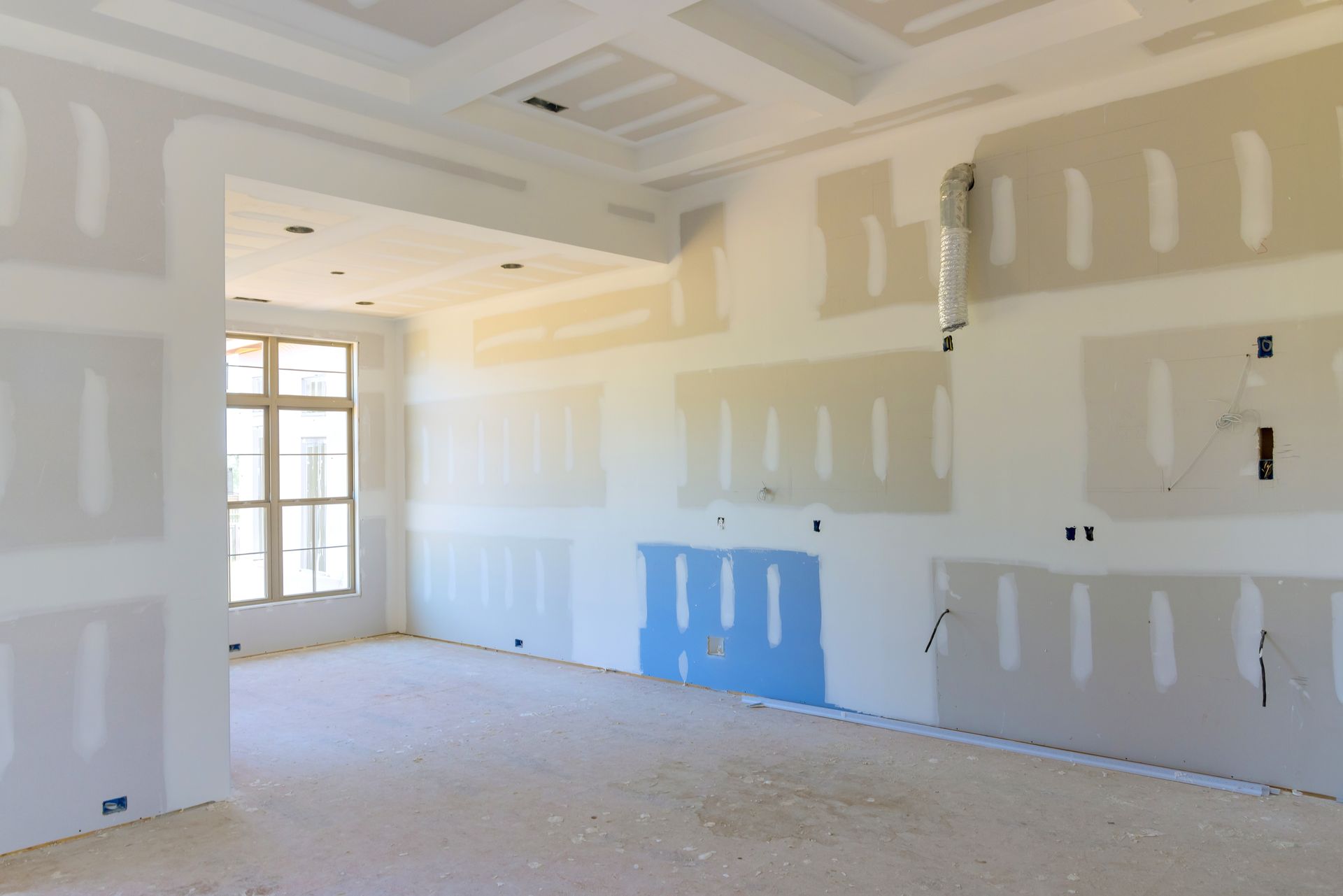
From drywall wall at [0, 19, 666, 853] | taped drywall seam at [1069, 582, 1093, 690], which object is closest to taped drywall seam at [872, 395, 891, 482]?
taped drywall seam at [1069, 582, 1093, 690]

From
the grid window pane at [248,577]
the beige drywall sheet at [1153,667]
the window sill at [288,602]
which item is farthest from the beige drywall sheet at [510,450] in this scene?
the beige drywall sheet at [1153,667]

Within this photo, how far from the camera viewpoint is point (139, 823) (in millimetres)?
3600

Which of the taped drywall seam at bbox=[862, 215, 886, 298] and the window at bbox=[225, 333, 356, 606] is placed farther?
the window at bbox=[225, 333, 356, 606]

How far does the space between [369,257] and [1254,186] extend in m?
4.77

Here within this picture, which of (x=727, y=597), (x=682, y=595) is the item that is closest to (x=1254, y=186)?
(x=727, y=597)

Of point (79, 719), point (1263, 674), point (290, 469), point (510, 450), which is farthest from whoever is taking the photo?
point (290, 469)

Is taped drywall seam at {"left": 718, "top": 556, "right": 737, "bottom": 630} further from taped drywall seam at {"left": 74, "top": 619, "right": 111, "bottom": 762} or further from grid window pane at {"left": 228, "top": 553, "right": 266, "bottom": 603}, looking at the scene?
grid window pane at {"left": 228, "top": 553, "right": 266, "bottom": 603}

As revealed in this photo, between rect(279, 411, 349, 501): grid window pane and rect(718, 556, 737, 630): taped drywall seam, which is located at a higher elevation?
rect(279, 411, 349, 501): grid window pane

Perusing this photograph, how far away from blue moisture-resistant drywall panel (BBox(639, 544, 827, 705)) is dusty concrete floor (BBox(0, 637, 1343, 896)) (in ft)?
1.18

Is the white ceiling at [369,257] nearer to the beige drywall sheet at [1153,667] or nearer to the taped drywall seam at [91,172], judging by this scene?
the taped drywall seam at [91,172]

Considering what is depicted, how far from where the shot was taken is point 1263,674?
3756mm

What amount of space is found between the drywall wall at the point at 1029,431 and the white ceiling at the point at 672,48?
31 cm

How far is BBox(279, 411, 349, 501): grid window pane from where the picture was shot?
751cm

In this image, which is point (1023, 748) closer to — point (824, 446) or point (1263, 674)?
point (1263, 674)
